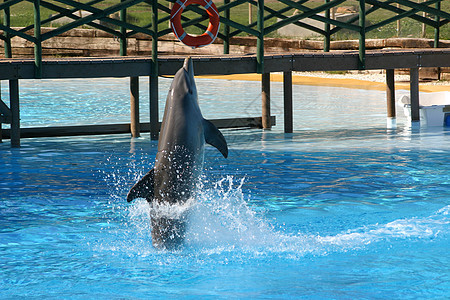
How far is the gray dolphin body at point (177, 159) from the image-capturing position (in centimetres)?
584

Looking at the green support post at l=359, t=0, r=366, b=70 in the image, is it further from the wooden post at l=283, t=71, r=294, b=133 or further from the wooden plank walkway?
the wooden post at l=283, t=71, r=294, b=133

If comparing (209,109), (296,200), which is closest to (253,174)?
(296,200)

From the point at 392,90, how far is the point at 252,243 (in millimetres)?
8577

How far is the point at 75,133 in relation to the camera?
12.9 meters

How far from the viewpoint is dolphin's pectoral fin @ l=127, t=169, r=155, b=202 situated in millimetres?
5766

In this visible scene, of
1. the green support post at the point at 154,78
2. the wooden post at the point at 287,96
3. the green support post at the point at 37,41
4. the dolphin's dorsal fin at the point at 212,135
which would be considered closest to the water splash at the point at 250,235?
the dolphin's dorsal fin at the point at 212,135

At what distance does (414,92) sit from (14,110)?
308 inches

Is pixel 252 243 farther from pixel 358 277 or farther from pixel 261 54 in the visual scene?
pixel 261 54

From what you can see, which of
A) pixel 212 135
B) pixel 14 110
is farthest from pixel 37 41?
pixel 212 135

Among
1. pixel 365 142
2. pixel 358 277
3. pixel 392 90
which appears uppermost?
pixel 392 90

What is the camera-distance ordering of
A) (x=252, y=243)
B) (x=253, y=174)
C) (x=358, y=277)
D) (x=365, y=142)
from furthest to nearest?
(x=365, y=142) → (x=253, y=174) → (x=252, y=243) → (x=358, y=277)

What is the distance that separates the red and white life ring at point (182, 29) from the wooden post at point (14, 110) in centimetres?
273

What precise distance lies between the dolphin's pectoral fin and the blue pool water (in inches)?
23.3

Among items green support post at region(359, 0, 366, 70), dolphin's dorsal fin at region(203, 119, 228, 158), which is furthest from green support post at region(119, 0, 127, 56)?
dolphin's dorsal fin at region(203, 119, 228, 158)
